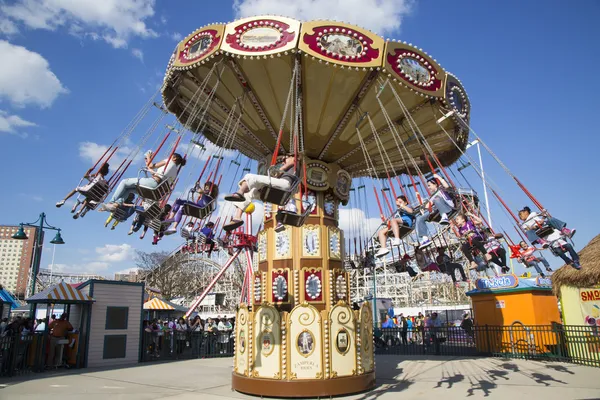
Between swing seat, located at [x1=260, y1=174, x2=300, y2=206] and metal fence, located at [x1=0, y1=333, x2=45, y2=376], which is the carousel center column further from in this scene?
metal fence, located at [x1=0, y1=333, x2=45, y2=376]

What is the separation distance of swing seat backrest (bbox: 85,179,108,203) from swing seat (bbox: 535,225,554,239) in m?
7.94

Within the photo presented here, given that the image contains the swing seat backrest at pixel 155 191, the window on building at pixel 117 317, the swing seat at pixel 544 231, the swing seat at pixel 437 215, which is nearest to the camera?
the swing seat backrest at pixel 155 191

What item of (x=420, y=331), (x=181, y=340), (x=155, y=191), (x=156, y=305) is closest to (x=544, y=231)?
(x=155, y=191)

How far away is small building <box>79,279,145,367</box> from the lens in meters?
13.3

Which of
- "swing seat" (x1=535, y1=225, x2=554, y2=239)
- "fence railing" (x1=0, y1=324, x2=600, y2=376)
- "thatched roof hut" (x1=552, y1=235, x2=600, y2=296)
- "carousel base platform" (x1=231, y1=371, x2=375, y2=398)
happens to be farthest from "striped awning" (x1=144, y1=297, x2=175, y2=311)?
"swing seat" (x1=535, y1=225, x2=554, y2=239)

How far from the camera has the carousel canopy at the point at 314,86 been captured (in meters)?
8.11

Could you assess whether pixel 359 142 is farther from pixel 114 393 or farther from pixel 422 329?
pixel 422 329

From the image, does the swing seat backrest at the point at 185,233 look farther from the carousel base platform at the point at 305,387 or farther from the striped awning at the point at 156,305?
the striped awning at the point at 156,305

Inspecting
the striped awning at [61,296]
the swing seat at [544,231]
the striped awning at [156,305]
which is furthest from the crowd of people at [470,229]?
the striped awning at [156,305]

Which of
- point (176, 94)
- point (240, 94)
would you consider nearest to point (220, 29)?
point (240, 94)

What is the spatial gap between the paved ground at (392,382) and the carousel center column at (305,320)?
557 millimetres

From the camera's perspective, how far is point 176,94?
10.1 meters

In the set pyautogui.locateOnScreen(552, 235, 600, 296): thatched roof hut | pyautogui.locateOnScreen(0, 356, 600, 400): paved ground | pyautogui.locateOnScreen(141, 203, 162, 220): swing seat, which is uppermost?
pyautogui.locateOnScreen(141, 203, 162, 220): swing seat

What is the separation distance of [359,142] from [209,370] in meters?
7.94
